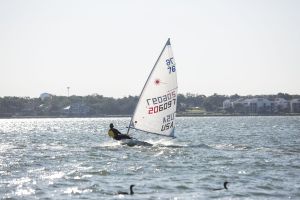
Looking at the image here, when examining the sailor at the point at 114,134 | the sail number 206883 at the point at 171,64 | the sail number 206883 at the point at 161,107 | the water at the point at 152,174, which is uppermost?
the sail number 206883 at the point at 171,64

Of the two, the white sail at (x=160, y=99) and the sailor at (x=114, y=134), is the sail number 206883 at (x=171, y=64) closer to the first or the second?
the white sail at (x=160, y=99)

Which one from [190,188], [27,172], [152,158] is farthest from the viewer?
[152,158]

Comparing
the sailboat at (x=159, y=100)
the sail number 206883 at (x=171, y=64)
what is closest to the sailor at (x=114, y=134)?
the sailboat at (x=159, y=100)

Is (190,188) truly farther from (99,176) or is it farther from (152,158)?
(152,158)

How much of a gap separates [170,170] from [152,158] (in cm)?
607

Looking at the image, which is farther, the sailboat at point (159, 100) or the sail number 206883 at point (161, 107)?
the sail number 206883 at point (161, 107)

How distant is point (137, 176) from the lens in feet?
90.0

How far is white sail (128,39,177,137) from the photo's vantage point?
139 ft

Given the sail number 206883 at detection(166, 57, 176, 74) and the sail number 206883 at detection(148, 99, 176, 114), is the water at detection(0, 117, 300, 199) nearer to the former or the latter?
the sail number 206883 at detection(148, 99, 176, 114)

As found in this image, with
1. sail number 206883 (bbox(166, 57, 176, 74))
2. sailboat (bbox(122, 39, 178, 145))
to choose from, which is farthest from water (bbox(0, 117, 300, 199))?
sail number 206883 (bbox(166, 57, 176, 74))

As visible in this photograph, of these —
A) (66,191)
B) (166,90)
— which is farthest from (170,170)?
(166,90)

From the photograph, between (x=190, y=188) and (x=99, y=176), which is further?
(x=99, y=176)

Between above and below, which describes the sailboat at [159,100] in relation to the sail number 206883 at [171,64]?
below

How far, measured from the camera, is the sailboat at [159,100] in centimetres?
4231
